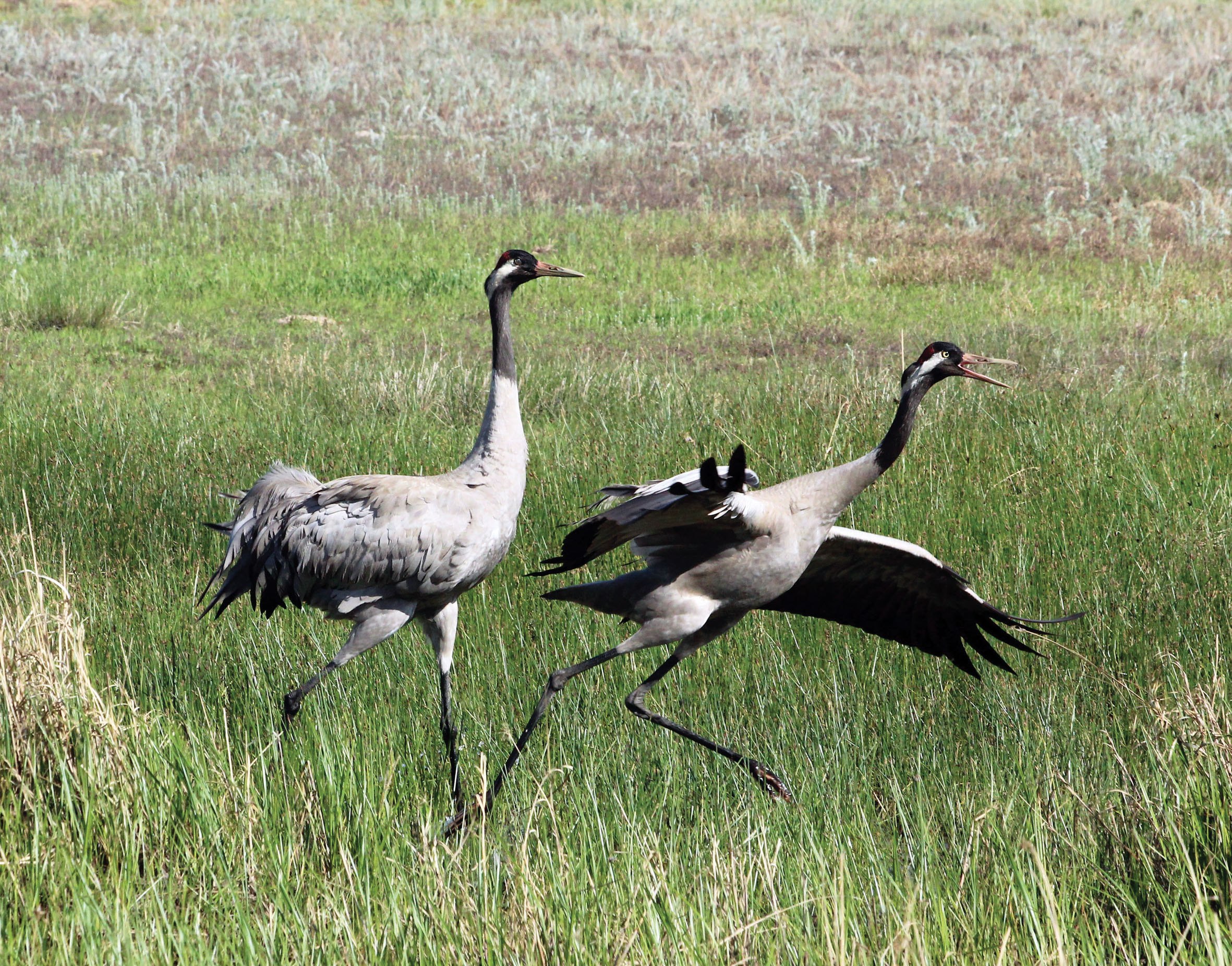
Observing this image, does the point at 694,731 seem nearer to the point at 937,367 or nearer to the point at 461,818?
the point at 461,818

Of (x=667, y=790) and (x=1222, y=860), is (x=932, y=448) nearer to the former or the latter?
(x=667, y=790)

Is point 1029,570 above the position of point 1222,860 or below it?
below

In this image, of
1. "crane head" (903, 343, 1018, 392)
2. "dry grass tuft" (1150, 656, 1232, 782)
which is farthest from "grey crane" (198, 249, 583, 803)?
"dry grass tuft" (1150, 656, 1232, 782)

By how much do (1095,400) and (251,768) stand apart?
6.30 metres

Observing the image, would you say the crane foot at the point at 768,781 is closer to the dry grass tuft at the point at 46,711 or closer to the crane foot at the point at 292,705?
the crane foot at the point at 292,705

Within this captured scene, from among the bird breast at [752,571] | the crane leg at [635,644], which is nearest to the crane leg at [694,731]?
the crane leg at [635,644]

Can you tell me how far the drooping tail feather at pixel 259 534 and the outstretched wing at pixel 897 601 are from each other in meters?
1.78

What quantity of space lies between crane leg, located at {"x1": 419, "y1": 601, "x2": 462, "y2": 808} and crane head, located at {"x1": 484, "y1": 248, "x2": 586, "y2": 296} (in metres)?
1.18

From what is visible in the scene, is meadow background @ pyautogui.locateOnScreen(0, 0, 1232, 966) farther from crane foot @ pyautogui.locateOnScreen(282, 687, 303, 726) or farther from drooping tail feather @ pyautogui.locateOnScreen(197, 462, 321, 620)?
drooping tail feather @ pyautogui.locateOnScreen(197, 462, 321, 620)

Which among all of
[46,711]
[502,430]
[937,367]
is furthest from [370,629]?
[937,367]

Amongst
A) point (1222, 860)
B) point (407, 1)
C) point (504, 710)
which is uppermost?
point (407, 1)

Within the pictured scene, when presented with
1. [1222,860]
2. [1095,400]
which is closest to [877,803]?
[1222,860]

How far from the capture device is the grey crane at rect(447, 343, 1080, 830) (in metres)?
3.84

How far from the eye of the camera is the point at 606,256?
14.3 metres
